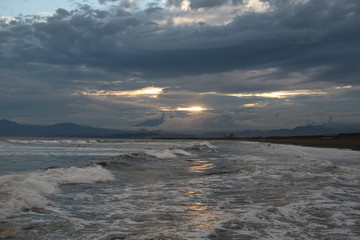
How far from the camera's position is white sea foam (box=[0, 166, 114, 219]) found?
9.15m

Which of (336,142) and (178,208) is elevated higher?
(336,142)

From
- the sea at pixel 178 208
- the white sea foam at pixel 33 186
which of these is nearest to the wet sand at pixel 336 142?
the sea at pixel 178 208

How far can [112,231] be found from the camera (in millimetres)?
7176

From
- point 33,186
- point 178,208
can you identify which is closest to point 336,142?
point 178,208

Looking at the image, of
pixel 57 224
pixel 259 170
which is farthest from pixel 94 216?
pixel 259 170

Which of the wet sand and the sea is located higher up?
the wet sand

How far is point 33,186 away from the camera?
37.6 ft

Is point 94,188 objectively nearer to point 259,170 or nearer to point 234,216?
point 234,216

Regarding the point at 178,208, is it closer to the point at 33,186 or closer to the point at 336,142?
the point at 33,186

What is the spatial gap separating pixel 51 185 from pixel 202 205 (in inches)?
244

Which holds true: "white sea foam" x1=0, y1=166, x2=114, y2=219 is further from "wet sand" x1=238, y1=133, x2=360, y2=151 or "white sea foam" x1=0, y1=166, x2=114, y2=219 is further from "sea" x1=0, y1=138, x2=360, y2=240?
"wet sand" x1=238, y1=133, x2=360, y2=151

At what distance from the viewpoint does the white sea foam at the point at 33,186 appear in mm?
9148

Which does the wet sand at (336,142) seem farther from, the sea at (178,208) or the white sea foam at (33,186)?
the white sea foam at (33,186)

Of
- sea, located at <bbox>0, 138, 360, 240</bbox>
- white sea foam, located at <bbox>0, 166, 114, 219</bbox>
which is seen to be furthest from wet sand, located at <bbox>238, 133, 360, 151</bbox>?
white sea foam, located at <bbox>0, 166, 114, 219</bbox>
